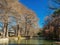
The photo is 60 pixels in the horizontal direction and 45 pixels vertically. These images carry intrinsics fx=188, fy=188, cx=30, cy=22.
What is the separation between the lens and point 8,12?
38438mm

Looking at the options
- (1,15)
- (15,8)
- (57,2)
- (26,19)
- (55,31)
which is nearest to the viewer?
(57,2)

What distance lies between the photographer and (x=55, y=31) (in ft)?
151

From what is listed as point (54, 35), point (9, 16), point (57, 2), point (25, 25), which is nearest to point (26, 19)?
point (25, 25)

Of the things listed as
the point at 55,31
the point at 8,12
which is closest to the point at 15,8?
the point at 8,12

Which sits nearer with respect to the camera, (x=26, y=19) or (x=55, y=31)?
(x=55, y=31)

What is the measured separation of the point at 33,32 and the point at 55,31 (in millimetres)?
14705

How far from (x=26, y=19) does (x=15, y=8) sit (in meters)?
18.7

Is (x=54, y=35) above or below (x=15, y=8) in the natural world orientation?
below

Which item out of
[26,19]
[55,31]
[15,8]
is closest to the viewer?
[15,8]

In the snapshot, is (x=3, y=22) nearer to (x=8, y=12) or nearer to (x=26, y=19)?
(x=8, y=12)

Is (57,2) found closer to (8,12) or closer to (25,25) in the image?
(8,12)

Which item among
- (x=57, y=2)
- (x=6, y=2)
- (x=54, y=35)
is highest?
(x=6, y=2)

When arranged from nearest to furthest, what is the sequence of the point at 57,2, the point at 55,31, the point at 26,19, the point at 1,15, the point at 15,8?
the point at 57,2
the point at 1,15
the point at 15,8
the point at 55,31
the point at 26,19

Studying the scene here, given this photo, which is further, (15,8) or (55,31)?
(55,31)
